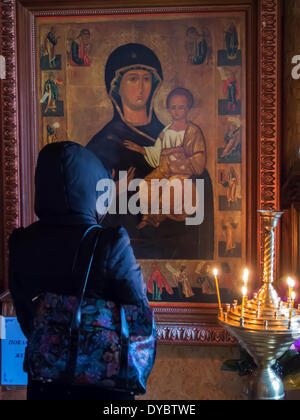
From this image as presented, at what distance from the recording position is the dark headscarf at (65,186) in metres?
1.34

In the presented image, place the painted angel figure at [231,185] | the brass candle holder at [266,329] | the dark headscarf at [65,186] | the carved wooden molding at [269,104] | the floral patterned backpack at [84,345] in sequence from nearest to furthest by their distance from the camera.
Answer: the floral patterned backpack at [84,345], the dark headscarf at [65,186], the brass candle holder at [266,329], the carved wooden molding at [269,104], the painted angel figure at [231,185]

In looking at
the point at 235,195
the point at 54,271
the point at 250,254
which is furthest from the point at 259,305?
the point at 54,271

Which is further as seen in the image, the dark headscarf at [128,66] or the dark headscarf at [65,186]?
the dark headscarf at [128,66]

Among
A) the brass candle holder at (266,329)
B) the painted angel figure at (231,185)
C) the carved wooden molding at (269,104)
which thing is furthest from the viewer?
the painted angel figure at (231,185)

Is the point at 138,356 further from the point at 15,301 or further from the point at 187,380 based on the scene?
the point at 187,380

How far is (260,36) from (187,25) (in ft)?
1.35

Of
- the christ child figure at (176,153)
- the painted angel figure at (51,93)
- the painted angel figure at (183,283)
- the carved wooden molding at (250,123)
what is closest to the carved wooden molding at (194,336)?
the carved wooden molding at (250,123)

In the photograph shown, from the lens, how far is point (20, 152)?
239 centimetres

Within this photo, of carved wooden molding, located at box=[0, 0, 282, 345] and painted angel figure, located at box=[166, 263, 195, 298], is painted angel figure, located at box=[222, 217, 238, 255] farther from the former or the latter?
painted angel figure, located at box=[166, 263, 195, 298]

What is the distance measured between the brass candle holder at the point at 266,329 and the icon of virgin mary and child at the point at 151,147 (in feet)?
1.87

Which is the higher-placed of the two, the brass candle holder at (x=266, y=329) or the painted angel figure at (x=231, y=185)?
the painted angel figure at (x=231, y=185)

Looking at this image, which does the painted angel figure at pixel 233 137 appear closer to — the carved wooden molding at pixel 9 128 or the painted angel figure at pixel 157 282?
the painted angel figure at pixel 157 282

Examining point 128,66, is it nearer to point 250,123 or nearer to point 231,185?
point 250,123

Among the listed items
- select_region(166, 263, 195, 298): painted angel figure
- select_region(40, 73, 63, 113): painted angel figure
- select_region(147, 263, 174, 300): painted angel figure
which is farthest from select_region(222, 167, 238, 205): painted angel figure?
select_region(40, 73, 63, 113): painted angel figure
